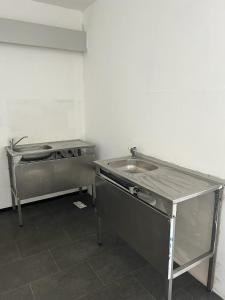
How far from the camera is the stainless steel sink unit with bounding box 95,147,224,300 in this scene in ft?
4.87

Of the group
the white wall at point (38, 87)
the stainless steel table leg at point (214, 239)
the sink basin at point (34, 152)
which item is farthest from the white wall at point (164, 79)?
the sink basin at point (34, 152)

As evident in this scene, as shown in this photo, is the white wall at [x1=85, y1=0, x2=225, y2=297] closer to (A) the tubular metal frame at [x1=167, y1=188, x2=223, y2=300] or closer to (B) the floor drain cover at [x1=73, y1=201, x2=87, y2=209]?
(A) the tubular metal frame at [x1=167, y1=188, x2=223, y2=300]

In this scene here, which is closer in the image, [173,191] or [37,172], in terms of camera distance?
[173,191]

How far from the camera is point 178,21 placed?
182cm

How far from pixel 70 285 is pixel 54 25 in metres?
2.97

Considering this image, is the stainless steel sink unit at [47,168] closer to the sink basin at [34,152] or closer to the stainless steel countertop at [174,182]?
the sink basin at [34,152]

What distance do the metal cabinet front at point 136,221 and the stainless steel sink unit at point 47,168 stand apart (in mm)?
886

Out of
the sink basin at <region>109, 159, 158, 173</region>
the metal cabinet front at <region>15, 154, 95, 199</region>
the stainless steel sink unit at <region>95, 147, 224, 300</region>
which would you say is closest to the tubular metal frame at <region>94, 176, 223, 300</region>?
the stainless steel sink unit at <region>95, 147, 224, 300</region>

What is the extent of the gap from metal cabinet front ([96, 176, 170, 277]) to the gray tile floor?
1.20 feet

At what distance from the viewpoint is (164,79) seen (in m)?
2.03

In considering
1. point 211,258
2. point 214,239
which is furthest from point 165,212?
point 211,258

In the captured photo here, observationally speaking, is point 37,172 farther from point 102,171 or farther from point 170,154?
point 170,154

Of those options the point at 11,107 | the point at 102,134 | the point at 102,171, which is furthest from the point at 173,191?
the point at 11,107

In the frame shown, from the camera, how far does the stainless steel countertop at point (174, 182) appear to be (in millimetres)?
1479
